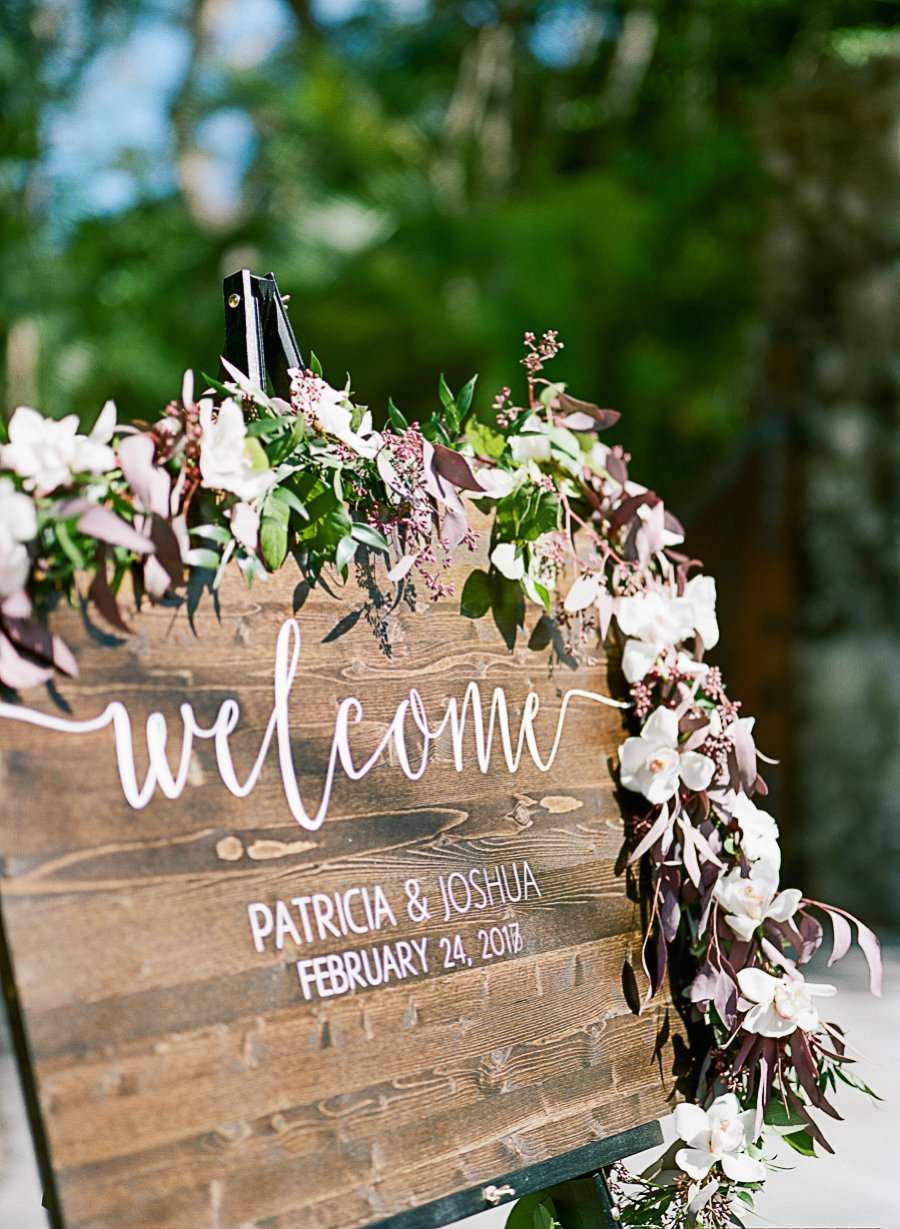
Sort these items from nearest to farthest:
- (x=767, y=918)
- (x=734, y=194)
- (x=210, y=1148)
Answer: (x=210, y=1148) < (x=767, y=918) < (x=734, y=194)

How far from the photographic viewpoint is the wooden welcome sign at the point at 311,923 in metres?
1.03

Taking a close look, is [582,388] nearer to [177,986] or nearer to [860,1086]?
[860,1086]

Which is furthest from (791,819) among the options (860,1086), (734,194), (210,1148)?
(210,1148)

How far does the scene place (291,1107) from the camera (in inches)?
44.6

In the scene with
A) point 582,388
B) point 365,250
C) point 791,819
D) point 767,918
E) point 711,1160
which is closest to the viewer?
point 711,1160

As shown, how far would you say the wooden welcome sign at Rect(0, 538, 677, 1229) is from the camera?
1025mm

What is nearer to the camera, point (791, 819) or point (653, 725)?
point (653, 725)

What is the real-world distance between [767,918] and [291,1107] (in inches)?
27.8

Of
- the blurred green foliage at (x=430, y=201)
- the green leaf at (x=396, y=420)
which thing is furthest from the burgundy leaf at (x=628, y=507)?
the blurred green foliage at (x=430, y=201)

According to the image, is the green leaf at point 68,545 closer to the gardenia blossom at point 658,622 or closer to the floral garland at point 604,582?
the floral garland at point 604,582

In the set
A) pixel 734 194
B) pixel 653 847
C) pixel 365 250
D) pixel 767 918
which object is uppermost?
pixel 365 250

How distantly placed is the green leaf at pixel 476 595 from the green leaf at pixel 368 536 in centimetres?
14

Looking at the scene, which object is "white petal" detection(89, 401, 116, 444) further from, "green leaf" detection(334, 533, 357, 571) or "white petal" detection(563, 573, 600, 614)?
"white petal" detection(563, 573, 600, 614)

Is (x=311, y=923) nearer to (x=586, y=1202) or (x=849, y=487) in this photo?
(x=586, y=1202)
